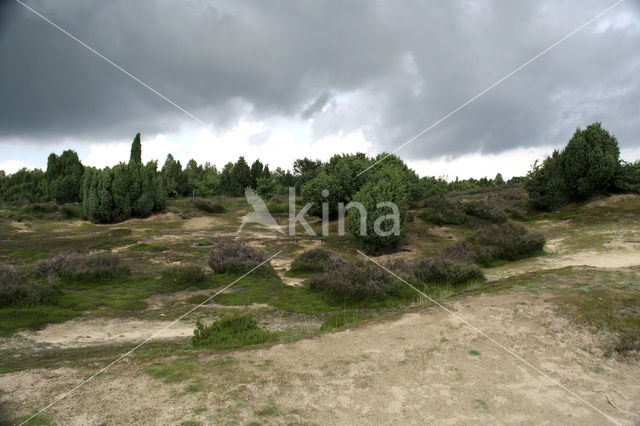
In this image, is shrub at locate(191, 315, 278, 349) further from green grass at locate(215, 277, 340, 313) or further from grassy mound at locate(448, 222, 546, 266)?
grassy mound at locate(448, 222, 546, 266)

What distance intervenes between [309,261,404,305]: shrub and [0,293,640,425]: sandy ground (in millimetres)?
3954

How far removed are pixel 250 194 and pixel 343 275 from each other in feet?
141

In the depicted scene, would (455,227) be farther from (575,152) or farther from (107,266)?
(107,266)

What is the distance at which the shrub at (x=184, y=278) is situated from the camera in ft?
35.5

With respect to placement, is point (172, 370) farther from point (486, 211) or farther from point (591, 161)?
point (591, 161)

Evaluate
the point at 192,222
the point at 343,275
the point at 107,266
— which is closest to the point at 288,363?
the point at 343,275

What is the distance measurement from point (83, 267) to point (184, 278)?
337 centimetres

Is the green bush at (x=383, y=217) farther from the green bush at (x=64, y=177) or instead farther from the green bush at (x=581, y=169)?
the green bush at (x=64, y=177)

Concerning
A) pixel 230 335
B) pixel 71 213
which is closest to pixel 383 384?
pixel 230 335

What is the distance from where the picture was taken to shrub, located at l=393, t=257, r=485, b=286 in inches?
419

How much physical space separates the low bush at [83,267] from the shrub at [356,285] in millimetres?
Answer: 6409

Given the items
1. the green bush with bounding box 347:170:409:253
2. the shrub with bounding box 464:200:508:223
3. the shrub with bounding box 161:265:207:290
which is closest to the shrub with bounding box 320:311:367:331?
the shrub with bounding box 161:265:207:290

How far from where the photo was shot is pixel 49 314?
7742 millimetres

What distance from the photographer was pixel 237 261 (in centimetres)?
1274
